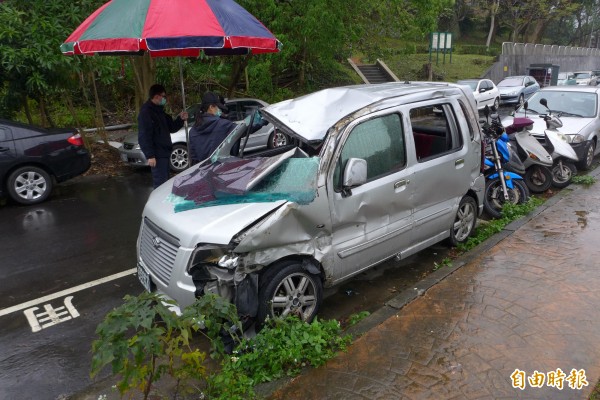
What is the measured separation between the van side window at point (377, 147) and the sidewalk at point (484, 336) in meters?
1.23

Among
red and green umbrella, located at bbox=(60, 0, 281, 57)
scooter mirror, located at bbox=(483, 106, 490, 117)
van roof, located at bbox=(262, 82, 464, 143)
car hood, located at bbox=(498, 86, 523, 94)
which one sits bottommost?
car hood, located at bbox=(498, 86, 523, 94)

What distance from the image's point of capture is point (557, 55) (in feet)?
146

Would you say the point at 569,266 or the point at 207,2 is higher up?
the point at 207,2

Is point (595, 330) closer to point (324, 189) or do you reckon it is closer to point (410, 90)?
point (324, 189)

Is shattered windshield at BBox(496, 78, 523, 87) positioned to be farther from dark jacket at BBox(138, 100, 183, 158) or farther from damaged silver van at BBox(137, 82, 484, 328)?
dark jacket at BBox(138, 100, 183, 158)

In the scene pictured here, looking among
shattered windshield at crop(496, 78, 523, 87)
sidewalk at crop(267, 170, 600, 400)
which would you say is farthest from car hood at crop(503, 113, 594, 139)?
shattered windshield at crop(496, 78, 523, 87)

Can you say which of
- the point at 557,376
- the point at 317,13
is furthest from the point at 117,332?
the point at 317,13

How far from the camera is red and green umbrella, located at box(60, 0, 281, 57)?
4902 millimetres

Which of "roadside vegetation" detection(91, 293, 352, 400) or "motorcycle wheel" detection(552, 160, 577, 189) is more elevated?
"roadside vegetation" detection(91, 293, 352, 400)

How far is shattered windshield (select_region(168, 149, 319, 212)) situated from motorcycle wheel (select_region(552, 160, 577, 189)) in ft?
19.7

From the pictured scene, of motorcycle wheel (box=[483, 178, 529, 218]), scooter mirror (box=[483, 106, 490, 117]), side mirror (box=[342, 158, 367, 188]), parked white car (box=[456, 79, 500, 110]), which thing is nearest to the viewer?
side mirror (box=[342, 158, 367, 188])

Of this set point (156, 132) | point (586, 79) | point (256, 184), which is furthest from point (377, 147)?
point (586, 79)

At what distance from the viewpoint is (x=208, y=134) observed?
18.7 ft

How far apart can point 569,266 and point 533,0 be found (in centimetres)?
3986
